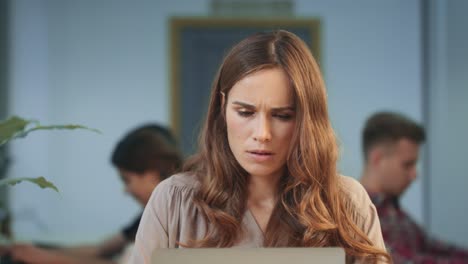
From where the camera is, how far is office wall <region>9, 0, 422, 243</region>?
13.5 ft

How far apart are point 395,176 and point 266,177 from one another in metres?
1.24

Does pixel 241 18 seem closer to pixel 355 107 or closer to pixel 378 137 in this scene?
pixel 355 107

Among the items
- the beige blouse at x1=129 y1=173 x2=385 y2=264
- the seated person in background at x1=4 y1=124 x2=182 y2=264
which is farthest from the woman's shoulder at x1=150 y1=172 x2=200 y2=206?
the seated person in background at x1=4 y1=124 x2=182 y2=264

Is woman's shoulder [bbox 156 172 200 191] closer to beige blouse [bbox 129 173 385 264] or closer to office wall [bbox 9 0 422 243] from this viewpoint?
beige blouse [bbox 129 173 385 264]

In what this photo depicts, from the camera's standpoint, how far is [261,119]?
→ 1111mm

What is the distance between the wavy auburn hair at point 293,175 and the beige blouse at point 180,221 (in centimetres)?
2

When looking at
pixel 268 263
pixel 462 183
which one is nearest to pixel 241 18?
pixel 462 183

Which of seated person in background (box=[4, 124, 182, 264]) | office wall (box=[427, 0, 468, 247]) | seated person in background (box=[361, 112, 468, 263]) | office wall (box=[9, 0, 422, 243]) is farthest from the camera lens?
office wall (box=[9, 0, 422, 243])

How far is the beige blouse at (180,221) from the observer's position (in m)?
1.19

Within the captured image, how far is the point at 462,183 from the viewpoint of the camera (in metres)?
3.61

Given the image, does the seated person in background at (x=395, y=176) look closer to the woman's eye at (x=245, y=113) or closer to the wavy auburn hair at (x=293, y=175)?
the wavy auburn hair at (x=293, y=175)

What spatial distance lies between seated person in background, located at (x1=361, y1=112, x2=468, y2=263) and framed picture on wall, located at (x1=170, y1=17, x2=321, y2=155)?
1814 millimetres

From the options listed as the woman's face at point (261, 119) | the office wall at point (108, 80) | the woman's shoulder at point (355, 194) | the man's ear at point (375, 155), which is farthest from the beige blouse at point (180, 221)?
the office wall at point (108, 80)

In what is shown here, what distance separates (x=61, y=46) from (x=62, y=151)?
62 cm
